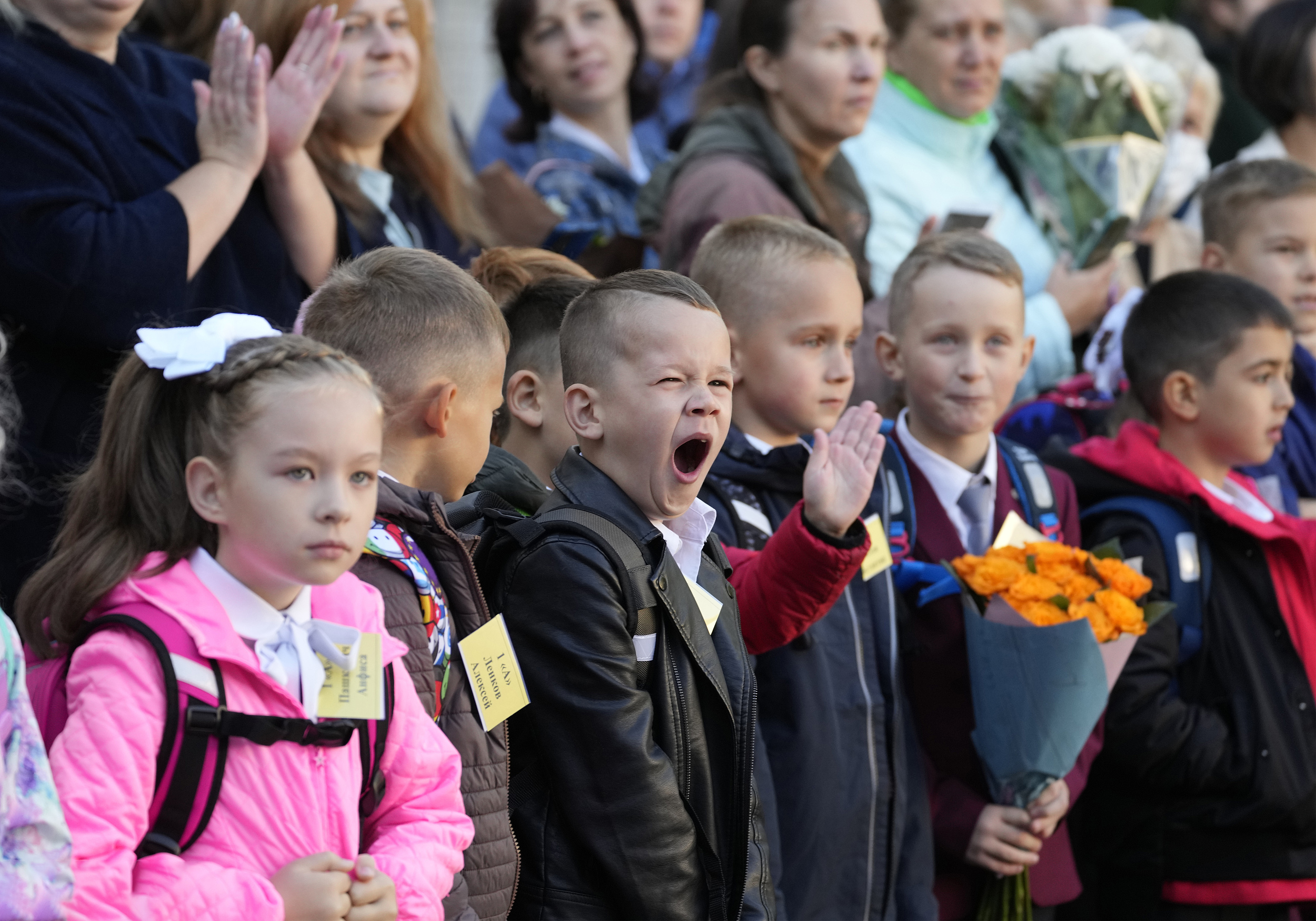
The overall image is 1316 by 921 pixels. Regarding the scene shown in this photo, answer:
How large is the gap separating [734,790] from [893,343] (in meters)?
1.74

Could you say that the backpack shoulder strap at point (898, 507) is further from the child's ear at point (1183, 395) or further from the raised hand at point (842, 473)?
the child's ear at point (1183, 395)

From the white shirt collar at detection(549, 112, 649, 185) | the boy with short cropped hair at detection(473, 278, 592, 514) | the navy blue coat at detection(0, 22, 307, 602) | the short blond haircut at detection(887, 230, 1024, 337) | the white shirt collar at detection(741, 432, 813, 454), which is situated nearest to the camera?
the navy blue coat at detection(0, 22, 307, 602)

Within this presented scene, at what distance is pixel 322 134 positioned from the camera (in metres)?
4.17

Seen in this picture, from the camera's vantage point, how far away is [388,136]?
446cm

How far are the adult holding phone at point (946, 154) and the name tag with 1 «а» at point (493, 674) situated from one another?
9.21ft

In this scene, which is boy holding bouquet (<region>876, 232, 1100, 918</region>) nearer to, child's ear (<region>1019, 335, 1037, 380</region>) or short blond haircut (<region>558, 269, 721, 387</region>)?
child's ear (<region>1019, 335, 1037, 380</region>)

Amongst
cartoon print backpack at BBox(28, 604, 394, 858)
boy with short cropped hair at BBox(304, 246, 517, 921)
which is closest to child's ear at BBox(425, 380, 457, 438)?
boy with short cropped hair at BBox(304, 246, 517, 921)

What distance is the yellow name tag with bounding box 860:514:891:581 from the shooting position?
10.9ft

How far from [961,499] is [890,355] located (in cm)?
46

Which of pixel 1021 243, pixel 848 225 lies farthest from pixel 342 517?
pixel 1021 243

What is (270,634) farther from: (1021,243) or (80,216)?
(1021,243)

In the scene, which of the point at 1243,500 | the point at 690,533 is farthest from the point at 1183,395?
the point at 690,533

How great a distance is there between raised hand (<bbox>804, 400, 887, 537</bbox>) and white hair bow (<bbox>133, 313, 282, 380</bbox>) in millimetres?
1136

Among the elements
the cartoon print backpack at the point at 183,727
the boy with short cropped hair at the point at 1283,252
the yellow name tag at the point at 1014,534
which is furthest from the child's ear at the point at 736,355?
the boy with short cropped hair at the point at 1283,252
